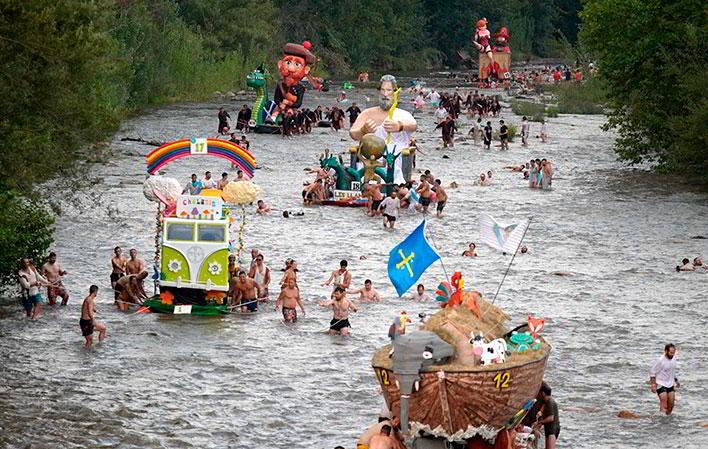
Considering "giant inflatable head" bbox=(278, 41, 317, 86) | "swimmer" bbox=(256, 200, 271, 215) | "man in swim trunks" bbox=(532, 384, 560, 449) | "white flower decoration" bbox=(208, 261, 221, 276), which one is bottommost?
"man in swim trunks" bbox=(532, 384, 560, 449)

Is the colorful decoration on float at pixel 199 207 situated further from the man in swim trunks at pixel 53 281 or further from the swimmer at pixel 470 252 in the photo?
the swimmer at pixel 470 252

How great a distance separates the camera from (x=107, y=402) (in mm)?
23531

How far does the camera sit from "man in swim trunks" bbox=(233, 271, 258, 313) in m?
30.0

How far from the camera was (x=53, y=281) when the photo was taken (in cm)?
2992

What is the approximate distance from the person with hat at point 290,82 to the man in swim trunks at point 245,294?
33.1 meters

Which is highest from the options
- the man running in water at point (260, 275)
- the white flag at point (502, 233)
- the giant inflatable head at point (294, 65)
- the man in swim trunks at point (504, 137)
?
the giant inflatable head at point (294, 65)

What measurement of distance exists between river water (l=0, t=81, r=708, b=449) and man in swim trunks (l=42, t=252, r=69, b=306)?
1.27 ft

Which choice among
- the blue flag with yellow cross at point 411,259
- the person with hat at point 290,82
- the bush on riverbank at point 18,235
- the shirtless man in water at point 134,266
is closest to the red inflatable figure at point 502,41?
the person with hat at point 290,82

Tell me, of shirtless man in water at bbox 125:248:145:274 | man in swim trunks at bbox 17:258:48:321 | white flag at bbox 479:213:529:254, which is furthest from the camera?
shirtless man in water at bbox 125:248:145:274

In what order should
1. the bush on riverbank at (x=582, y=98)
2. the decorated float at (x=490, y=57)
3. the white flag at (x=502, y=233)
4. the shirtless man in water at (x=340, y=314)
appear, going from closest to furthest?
the white flag at (x=502, y=233) → the shirtless man in water at (x=340, y=314) → the bush on riverbank at (x=582, y=98) → the decorated float at (x=490, y=57)

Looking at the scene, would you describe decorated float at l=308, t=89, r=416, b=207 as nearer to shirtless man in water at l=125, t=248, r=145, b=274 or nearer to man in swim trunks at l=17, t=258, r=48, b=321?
shirtless man in water at l=125, t=248, r=145, b=274

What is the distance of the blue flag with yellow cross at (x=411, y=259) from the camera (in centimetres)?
2212

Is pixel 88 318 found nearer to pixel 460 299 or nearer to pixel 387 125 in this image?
pixel 460 299

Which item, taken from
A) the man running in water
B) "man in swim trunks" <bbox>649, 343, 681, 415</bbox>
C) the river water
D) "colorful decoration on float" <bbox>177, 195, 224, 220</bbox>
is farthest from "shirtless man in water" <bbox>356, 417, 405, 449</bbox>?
the man running in water
